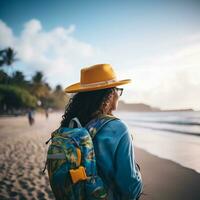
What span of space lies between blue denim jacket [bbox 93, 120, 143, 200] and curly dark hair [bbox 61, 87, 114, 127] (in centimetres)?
20

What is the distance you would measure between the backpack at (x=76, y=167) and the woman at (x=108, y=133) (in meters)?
0.07

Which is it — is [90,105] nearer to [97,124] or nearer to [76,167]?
[97,124]

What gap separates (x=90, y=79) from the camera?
153cm

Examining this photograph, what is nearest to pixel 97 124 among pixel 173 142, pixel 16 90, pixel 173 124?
pixel 173 142

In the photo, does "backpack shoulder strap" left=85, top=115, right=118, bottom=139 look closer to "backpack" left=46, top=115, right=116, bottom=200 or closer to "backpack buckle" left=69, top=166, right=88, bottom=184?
"backpack" left=46, top=115, right=116, bottom=200

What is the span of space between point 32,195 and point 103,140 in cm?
311

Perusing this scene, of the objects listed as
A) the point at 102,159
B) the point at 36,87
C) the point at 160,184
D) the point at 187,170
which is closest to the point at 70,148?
the point at 102,159

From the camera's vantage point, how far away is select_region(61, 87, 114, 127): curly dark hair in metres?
1.48

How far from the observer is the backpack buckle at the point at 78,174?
1.23 m

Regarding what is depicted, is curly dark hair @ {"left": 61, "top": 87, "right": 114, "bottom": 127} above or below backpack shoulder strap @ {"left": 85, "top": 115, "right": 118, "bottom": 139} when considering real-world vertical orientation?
above

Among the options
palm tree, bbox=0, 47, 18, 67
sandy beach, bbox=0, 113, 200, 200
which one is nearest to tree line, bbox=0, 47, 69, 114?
palm tree, bbox=0, 47, 18, 67

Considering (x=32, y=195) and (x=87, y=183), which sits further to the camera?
(x=32, y=195)

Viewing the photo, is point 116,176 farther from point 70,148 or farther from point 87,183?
point 70,148

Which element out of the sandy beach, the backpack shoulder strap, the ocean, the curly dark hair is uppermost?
the curly dark hair
